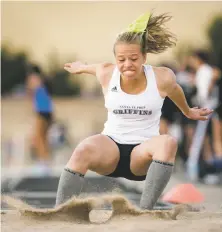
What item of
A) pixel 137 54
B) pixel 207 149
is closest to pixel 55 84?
pixel 207 149

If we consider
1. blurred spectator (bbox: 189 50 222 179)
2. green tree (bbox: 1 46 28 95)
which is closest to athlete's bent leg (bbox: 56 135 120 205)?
blurred spectator (bbox: 189 50 222 179)

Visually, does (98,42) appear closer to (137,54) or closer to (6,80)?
(6,80)

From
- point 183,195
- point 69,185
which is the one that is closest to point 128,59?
point 69,185

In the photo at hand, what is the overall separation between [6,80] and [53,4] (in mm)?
4535

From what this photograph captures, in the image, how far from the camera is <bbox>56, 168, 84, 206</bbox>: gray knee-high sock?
15.1 feet

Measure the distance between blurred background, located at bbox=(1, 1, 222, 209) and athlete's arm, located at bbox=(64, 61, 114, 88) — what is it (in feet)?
0.67

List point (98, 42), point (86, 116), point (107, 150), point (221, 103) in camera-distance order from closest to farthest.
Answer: point (107, 150) < point (221, 103) < point (98, 42) < point (86, 116)

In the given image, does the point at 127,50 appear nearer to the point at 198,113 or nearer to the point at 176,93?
the point at 176,93

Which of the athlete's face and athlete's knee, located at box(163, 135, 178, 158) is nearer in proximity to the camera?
athlete's knee, located at box(163, 135, 178, 158)

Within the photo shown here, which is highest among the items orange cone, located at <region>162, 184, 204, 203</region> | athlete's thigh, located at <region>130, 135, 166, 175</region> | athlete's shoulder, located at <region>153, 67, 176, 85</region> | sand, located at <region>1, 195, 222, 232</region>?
athlete's shoulder, located at <region>153, 67, 176, 85</region>

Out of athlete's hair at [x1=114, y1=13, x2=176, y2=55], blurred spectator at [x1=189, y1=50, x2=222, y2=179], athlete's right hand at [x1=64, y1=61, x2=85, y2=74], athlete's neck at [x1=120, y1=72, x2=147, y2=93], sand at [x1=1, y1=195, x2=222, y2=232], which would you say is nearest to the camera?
sand at [x1=1, y1=195, x2=222, y2=232]

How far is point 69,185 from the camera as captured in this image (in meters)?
4.59

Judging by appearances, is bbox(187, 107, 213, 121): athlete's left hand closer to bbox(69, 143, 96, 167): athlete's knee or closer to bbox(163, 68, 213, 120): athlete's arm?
bbox(163, 68, 213, 120): athlete's arm

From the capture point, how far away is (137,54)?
15.6 feet
